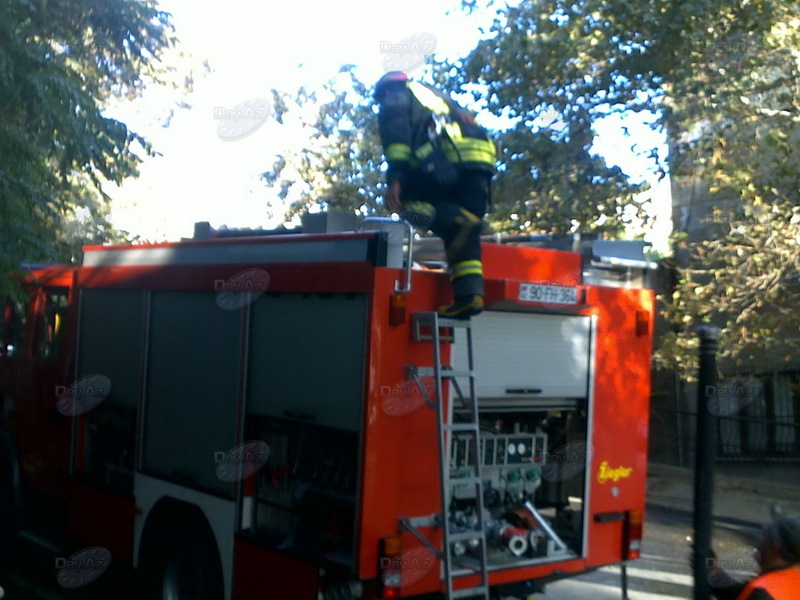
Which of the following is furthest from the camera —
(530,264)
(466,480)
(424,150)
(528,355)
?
(530,264)

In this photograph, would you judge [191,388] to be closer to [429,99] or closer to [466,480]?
[466,480]

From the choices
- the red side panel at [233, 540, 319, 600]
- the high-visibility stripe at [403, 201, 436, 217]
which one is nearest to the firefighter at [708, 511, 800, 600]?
the red side panel at [233, 540, 319, 600]

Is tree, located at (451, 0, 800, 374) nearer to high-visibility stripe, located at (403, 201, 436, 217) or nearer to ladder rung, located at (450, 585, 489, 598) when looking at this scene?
high-visibility stripe, located at (403, 201, 436, 217)

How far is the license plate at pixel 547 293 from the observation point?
16.2 feet

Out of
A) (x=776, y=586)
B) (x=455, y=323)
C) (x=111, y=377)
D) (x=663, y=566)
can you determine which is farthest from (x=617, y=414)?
(x=663, y=566)

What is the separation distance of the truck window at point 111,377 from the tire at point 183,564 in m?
0.58

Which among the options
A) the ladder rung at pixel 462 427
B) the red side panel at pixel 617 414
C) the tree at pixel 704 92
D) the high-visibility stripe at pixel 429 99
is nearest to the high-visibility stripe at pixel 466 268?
the ladder rung at pixel 462 427

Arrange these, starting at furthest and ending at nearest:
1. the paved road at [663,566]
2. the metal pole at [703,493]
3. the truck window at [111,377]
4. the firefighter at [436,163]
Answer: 1. the paved road at [663,566]
2. the truck window at [111,377]
3. the firefighter at [436,163]
4. the metal pole at [703,493]

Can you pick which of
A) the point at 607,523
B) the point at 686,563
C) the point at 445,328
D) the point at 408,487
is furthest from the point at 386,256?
the point at 686,563

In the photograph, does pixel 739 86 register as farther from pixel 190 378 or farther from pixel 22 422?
pixel 22 422

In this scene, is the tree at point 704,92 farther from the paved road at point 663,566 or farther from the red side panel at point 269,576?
the red side panel at point 269,576

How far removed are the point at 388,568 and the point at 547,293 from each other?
5.59 feet

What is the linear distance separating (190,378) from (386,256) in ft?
6.42

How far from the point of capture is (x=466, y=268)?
4.80m
